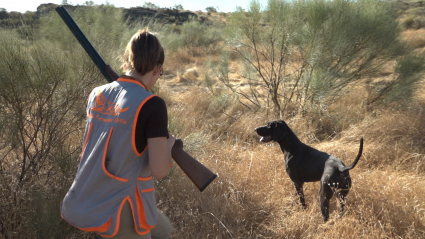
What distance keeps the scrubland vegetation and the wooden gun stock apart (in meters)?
1.40

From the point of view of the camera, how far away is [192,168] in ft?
5.99

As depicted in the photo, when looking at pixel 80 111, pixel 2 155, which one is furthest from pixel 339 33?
pixel 2 155

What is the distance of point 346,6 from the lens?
6.56 metres

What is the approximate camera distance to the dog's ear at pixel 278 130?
11.4 ft

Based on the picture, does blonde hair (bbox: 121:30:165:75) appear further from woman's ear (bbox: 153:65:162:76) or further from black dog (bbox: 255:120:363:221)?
black dog (bbox: 255:120:363:221)

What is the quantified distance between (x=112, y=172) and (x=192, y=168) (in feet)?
1.53

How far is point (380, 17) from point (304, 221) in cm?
507

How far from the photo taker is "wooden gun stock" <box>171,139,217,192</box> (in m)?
1.80

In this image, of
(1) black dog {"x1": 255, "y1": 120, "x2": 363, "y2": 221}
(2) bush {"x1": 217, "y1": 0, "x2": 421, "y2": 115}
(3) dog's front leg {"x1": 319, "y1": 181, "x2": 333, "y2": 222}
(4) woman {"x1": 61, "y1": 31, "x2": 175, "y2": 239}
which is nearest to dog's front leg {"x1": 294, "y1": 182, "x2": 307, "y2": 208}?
(1) black dog {"x1": 255, "y1": 120, "x2": 363, "y2": 221}

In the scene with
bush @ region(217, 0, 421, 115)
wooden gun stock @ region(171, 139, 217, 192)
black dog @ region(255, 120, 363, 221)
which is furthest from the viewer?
bush @ region(217, 0, 421, 115)

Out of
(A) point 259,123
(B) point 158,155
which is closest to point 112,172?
(B) point 158,155

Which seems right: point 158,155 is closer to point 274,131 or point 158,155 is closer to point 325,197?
point 325,197

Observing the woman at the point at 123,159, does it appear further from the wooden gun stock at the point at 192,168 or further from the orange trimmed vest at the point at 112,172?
the wooden gun stock at the point at 192,168

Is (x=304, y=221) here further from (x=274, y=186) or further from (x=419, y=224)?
(x=419, y=224)
